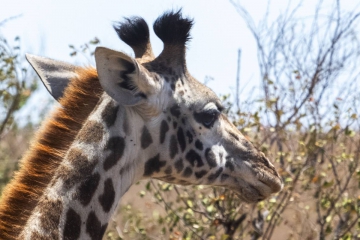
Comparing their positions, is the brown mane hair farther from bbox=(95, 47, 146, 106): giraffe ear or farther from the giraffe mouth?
the giraffe mouth

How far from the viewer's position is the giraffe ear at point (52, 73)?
18.7 ft

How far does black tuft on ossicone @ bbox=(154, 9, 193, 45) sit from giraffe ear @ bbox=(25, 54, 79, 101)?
66 centimetres

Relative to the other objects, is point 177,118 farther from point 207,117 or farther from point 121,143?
point 121,143

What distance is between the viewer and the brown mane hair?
453cm

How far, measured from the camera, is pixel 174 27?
575 cm

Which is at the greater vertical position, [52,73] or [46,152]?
[52,73]

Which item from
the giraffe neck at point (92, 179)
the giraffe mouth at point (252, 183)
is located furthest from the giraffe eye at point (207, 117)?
the giraffe neck at point (92, 179)

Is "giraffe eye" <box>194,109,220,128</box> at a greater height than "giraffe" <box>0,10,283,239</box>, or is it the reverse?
"giraffe eye" <box>194,109,220,128</box>

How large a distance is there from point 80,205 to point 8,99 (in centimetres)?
488

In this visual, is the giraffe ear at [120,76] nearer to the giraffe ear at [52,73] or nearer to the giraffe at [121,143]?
the giraffe at [121,143]

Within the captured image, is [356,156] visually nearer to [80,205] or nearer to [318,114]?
[318,114]

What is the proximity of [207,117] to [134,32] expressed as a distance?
0.86m

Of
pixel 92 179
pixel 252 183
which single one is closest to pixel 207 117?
pixel 252 183

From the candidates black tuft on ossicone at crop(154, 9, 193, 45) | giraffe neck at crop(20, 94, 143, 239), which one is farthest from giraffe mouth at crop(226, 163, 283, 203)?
black tuft on ossicone at crop(154, 9, 193, 45)
